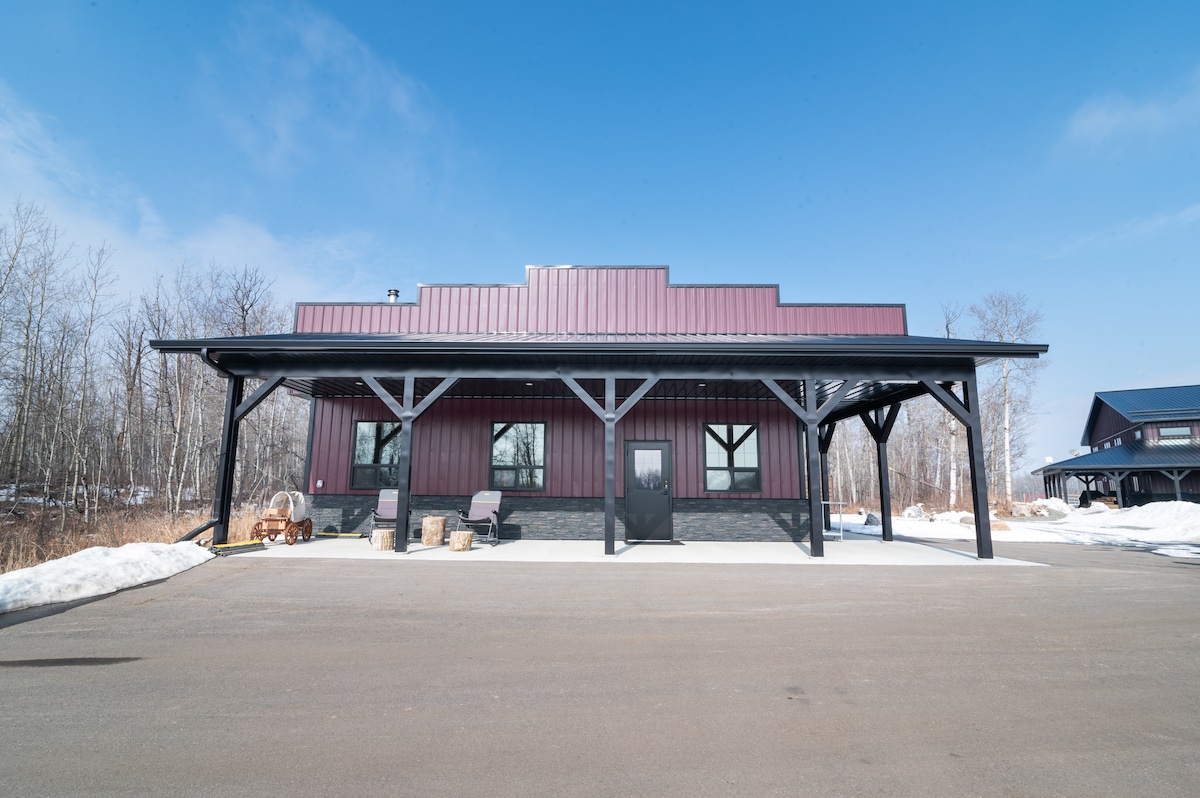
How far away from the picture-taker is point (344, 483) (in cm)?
1175

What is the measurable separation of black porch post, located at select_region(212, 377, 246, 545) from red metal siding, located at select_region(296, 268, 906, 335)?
3.89m

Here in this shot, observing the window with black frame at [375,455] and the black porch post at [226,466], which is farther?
the window with black frame at [375,455]

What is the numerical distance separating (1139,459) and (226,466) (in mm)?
30549

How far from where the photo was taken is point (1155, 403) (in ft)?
77.6

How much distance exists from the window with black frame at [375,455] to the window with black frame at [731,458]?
6849 millimetres

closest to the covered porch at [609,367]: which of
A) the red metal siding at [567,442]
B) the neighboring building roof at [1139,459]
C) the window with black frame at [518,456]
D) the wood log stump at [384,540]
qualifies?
the wood log stump at [384,540]

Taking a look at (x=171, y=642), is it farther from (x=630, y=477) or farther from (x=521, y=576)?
(x=630, y=477)

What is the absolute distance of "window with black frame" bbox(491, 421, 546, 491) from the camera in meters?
11.6

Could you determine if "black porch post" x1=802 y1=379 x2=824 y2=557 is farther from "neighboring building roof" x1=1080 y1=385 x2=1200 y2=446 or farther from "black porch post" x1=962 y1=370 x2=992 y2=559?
"neighboring building roof" x1=1080 y1=385 x2=1200 y2=446

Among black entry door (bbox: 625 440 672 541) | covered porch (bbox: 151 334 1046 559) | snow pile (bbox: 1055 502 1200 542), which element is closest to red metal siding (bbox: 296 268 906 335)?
black entry door (bbox: 625 440 672 541)

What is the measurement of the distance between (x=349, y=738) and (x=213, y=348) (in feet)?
27.1

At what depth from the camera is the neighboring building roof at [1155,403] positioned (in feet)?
73.5

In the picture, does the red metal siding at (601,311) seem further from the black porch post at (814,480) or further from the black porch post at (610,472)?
the black porch post at (610,472)


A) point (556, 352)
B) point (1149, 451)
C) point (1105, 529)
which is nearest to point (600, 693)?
point (556, 352)
